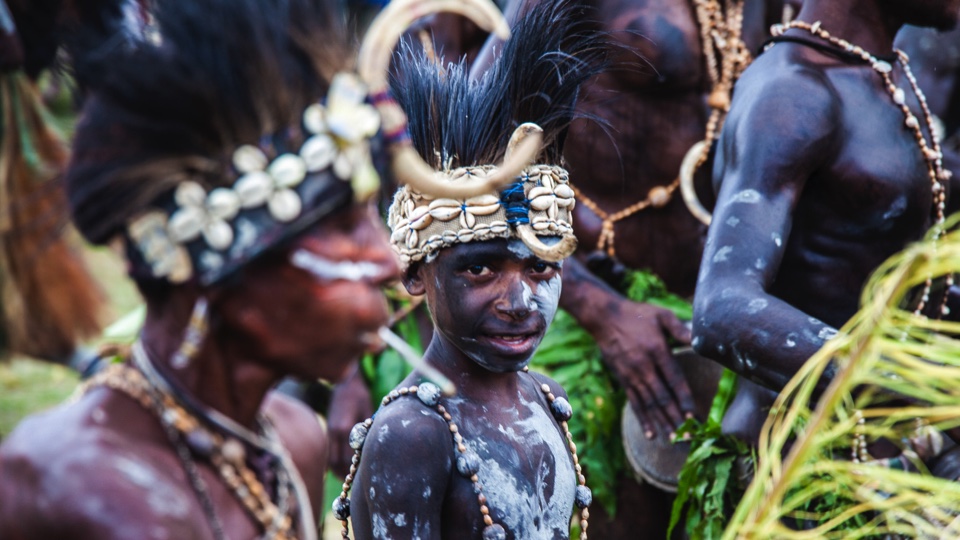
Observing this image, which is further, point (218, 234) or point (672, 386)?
point (672, 386)

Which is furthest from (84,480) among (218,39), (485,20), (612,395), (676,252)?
(676,252)

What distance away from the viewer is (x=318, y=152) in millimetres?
1864

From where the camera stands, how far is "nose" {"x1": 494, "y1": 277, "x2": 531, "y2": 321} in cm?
276

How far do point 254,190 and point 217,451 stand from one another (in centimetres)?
45

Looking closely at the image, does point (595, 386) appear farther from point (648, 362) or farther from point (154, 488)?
point (154, 488)

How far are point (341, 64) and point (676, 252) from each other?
8.66ft

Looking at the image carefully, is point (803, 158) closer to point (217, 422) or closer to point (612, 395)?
point (612, 395)

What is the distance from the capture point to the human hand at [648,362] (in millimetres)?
3887

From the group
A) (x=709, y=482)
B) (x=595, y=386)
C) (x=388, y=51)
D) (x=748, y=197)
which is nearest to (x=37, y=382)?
(x=595, y=386)

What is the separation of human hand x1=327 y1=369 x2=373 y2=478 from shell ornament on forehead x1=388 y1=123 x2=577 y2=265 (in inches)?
76.7

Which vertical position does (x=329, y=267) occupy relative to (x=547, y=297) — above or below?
above

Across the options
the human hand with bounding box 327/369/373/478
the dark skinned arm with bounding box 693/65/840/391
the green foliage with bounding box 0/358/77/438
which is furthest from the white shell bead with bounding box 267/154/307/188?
the green foliage with bounding box 0/358/77/438

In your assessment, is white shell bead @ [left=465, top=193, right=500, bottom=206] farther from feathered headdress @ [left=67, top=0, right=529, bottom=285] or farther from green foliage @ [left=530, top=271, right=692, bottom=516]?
green foliage @ [left=530, top=271, right=692, bottom=516]

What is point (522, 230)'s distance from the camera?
2758 millimetres
